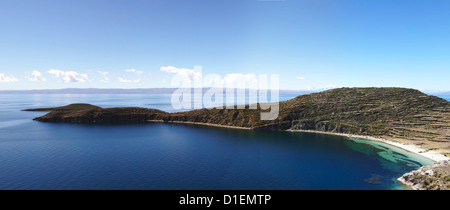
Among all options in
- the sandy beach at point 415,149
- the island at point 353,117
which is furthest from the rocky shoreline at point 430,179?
the island at point 353,117

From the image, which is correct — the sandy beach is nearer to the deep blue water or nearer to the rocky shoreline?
the deep blue water

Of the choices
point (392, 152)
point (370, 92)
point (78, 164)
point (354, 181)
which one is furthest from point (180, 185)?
point (370, 92)

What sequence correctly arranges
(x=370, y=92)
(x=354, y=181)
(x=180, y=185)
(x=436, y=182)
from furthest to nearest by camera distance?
(x=370, y=92), (x=354, y=181), (x=180, y=185), (x=436, y=182)

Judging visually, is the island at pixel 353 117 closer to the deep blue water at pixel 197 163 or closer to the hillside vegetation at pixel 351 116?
the hillside vegetation at pixel 351 116

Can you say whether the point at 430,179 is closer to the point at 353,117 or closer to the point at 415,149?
the point at 415,149

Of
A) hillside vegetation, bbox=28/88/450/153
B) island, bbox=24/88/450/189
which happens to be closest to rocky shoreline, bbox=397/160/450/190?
island, bbox=24/88/450/189
